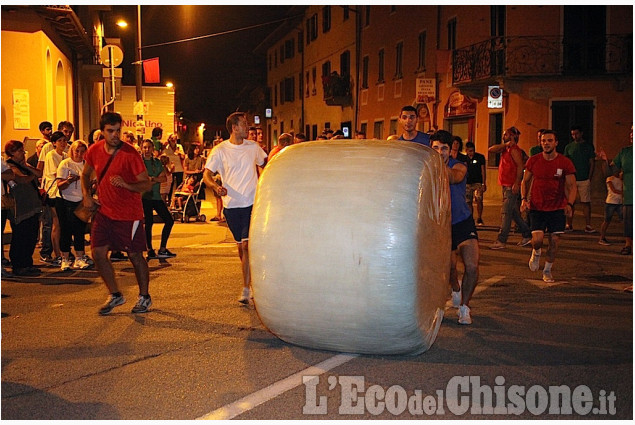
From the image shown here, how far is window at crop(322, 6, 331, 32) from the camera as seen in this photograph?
40.5 metres

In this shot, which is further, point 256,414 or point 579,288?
point 579,288

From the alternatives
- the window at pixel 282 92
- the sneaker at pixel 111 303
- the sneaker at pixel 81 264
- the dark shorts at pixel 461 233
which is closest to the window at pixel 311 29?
the window at pixel 282 92

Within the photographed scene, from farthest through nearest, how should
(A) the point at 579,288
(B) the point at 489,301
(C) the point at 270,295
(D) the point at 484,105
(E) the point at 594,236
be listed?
(D) the point at 484,105
(E) the point at 594,236
(A) the point at 579,288
(B) the point at 489,301
(C) the point at 270,295

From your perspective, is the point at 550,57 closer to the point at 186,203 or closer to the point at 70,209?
the point at 186,203

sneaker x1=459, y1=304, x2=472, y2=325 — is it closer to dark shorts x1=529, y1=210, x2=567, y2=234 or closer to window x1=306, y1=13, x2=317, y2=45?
dark shorts x1=529, y1=210, x2=567, y2=234

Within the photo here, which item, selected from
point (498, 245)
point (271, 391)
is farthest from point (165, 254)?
point (271, 391)

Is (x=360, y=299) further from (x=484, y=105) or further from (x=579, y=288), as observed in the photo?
(x=484, y=105)

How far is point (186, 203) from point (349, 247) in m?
11.6

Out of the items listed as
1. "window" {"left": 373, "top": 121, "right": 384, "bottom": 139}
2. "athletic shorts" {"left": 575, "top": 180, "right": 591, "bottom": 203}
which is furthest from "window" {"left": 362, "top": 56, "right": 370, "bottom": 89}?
"athletic shorts" {"left": 575, "top": 180, "right": 591, "bottom": 203}

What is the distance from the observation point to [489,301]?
25.3 feet

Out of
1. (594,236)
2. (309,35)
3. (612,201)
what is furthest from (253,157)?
(309,35)

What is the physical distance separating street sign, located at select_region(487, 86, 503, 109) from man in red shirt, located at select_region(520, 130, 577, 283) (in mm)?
15279

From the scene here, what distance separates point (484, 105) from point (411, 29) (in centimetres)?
657

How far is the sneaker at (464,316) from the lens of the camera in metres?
6.69
